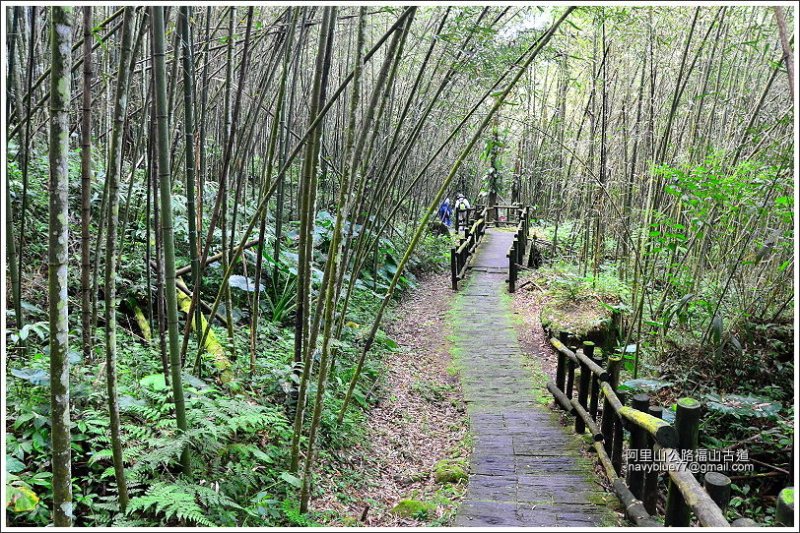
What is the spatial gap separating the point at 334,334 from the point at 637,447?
202 cm

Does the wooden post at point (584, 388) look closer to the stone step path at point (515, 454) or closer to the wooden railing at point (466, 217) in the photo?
the stone step path at point (515, 454)

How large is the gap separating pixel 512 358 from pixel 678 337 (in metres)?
1.55

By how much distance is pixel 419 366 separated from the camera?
5215 mm

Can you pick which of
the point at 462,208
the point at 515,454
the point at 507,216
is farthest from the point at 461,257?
the point at 507,216

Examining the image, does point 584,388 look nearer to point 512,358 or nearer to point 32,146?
point 512,358

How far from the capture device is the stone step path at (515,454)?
104 inches

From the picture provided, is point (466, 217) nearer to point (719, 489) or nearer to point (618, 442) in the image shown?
point (618, 442)

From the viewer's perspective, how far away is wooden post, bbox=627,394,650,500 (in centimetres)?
242

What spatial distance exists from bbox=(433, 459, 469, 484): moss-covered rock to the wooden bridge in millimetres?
64

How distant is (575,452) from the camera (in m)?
3.31

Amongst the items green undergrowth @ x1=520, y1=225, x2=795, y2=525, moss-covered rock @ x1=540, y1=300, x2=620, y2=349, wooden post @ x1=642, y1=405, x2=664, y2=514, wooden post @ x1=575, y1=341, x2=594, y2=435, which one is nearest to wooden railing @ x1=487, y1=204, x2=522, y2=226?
moss-covered rock @ x1=540, y1=300, x2=620, y2=349

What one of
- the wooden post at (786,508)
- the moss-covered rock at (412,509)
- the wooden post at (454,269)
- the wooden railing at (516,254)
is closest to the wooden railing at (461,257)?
the wooden post at (454,269)

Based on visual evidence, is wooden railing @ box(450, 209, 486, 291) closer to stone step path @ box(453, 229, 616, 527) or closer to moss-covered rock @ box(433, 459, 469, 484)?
stone step path @ box(453, 229, 616, 527)

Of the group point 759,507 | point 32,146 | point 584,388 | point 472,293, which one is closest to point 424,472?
point 584,388
